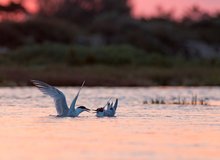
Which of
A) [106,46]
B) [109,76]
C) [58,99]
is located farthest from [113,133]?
[106,46]

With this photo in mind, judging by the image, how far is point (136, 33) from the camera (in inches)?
2143

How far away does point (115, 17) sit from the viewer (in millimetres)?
62406

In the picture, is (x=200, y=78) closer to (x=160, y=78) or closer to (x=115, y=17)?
(x=160, y=78)

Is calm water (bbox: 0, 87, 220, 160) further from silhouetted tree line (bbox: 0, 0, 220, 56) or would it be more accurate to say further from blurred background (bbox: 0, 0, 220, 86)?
silhouetted tree line (bbox: 0, 0, 220, 56)

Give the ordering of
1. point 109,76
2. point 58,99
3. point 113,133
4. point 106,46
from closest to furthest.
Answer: point 113,133 → point 58,99 → point 109,76 → point 106,46

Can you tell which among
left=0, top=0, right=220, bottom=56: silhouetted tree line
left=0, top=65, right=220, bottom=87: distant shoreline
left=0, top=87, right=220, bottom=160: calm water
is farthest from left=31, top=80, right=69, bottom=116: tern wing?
left=0, top=0, right=220, bottom=56: silhouetted tree line

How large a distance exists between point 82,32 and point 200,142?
41992 mm

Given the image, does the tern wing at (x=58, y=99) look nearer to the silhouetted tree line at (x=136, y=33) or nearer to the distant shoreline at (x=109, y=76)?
the distant shoreline at (x=109, y=76)

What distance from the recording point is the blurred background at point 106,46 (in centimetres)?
3506

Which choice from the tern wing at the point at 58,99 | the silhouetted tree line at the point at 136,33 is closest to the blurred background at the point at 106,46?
the silhouetted tree line at the point at 136,33

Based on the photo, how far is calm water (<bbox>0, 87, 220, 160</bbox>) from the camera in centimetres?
1447

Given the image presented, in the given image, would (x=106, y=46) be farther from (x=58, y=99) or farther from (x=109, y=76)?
(x=58, y=99)

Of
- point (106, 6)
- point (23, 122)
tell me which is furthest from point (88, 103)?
point (106, 6)

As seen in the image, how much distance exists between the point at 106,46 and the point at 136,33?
29.0 feet
